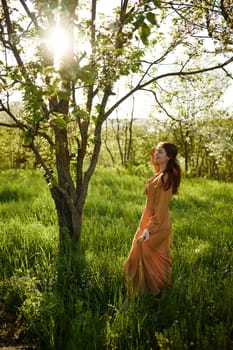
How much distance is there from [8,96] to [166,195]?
6.45 feet

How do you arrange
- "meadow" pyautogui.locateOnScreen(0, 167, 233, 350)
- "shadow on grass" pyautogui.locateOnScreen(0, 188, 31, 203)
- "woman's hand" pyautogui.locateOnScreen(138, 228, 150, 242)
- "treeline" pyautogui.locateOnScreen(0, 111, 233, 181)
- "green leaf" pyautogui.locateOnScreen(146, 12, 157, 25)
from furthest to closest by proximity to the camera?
"treeline" pyautogui.locateOnScreen(0, 111, 233, 181)
"shadow on grass" pyautogui.locateOnScreen(0, 188, 31, 203)
"woman's hand" pyautogui.locateOnScreen(138, 228, 150, 242)
"meadow" pyautogui.locateOnScreen(0, 167, 233, 350)
"green leaf" pyautogui.locateOnScreen(146, 12, 157, 25)

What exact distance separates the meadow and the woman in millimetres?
195

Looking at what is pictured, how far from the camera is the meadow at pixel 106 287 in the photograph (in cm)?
365

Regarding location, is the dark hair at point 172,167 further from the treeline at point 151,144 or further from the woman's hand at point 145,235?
the treeline at point 151,144

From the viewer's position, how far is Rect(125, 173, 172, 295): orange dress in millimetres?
4426

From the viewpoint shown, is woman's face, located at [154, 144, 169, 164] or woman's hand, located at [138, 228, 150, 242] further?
woman's face, located at [154, 144, 169, 164]

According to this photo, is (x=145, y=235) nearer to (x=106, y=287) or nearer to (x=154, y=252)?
(x=154, y=252)

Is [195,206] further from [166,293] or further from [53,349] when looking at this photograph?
[53,349]

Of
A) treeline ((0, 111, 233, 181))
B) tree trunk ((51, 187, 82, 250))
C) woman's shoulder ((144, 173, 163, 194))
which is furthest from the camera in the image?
treeline ((0, 111, 233, 181))

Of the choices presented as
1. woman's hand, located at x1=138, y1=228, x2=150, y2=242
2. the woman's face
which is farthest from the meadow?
the woman's face

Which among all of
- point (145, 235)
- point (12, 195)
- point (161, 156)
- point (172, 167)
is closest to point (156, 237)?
point (145, 235)

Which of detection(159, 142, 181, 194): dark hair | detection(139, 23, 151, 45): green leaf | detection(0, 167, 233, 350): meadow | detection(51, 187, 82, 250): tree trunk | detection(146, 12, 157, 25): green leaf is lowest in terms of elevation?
detection(0, 167, 233, 350): meadow

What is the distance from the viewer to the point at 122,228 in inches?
261

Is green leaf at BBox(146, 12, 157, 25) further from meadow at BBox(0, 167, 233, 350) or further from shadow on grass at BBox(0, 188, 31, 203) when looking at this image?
shadow on grass at BBox(0, 188, 31, 203)
